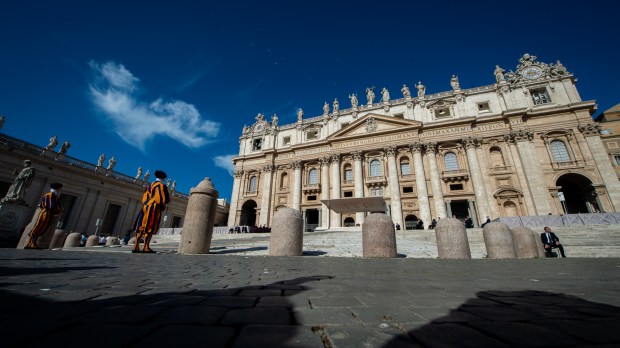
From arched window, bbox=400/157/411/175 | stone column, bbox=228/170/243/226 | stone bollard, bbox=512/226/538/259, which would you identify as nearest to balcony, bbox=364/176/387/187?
arched window, bbox=400/157/411/175

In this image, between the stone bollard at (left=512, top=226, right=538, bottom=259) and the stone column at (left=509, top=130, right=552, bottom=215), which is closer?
the stone bollard at (left=512, top=226, right=538, bottom=259)

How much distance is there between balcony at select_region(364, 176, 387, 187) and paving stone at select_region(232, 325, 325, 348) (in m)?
29.4

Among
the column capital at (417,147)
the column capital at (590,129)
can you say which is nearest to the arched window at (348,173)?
A: the column capital at (417,147)

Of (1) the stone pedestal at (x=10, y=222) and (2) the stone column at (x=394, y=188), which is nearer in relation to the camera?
(1) the stone pedestal at (x=10, y=222)

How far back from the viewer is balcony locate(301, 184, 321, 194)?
107 feet

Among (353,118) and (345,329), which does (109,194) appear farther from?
(345,329)

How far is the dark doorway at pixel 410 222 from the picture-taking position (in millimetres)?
26672

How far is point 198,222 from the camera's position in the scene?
845 centimetres

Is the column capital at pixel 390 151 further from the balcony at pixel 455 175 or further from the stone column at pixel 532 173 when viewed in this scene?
the stone column at pixel 532 173

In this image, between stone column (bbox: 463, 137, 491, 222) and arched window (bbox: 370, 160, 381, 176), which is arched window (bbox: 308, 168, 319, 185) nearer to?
arched window (bbox: 370, 160, 381, 176)

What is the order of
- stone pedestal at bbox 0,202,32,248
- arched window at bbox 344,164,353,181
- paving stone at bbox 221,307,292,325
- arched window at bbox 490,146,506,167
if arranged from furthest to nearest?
arched window at bbox 344,164,353,181 < arched window at bbox 490,146,506,167 < stone pedestal at bbox 0,202,32,248 < paving stone at bbox 221,307,292,325

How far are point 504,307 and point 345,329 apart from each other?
150 cm

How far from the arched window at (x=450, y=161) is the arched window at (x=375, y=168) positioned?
7.18 metres

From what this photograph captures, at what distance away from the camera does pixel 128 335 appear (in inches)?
46.4
